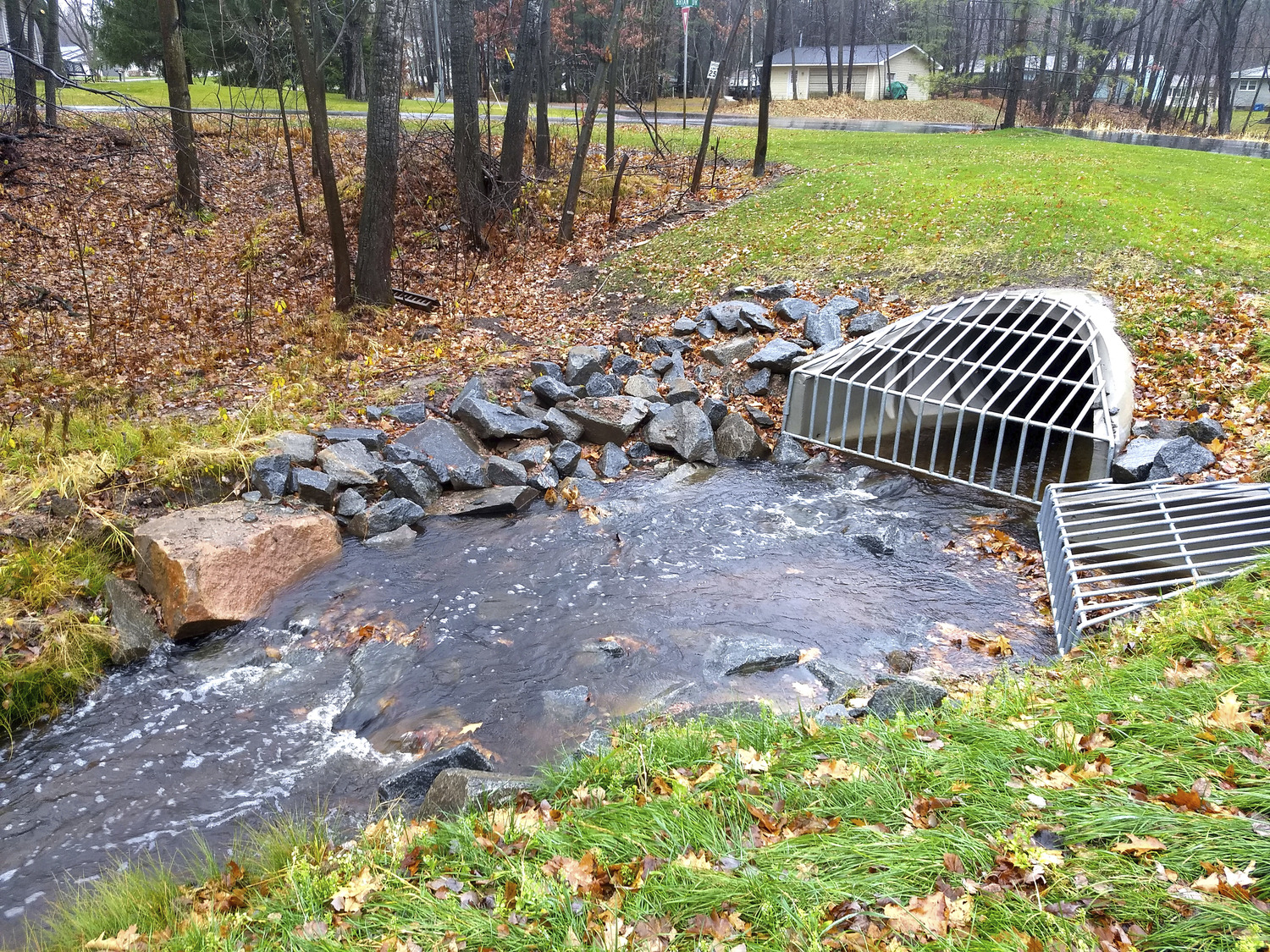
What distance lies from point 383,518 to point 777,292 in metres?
8.37

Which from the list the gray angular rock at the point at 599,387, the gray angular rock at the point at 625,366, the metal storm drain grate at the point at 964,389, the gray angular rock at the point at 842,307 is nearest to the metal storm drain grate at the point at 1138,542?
the metal storm drain grate at the point at 964,389

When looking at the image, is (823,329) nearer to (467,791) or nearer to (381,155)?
(381,155)

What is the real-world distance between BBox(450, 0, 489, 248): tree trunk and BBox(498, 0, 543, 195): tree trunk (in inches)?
28.7

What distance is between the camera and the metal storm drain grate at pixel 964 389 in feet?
34.2

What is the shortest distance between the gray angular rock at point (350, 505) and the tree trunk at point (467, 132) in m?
9.39

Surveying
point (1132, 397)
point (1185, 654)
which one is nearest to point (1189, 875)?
point (1185, 654)

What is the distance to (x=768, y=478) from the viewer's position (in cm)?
1111

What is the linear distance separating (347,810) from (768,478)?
7.10 m

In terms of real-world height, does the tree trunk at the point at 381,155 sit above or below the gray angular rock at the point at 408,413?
above

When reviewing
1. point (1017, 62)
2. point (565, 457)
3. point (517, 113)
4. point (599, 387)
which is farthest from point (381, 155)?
point (1017, 62)

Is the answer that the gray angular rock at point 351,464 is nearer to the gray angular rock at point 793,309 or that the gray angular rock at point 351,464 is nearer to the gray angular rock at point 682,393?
the gray angular rock at point 682,393

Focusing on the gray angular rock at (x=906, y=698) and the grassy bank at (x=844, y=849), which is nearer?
the grassy bank at (x=844, y=849)

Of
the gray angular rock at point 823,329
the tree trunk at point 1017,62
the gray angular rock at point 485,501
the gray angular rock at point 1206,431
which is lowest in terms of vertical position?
the gray angular rock at point 485,501

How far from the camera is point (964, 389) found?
1373 cm
